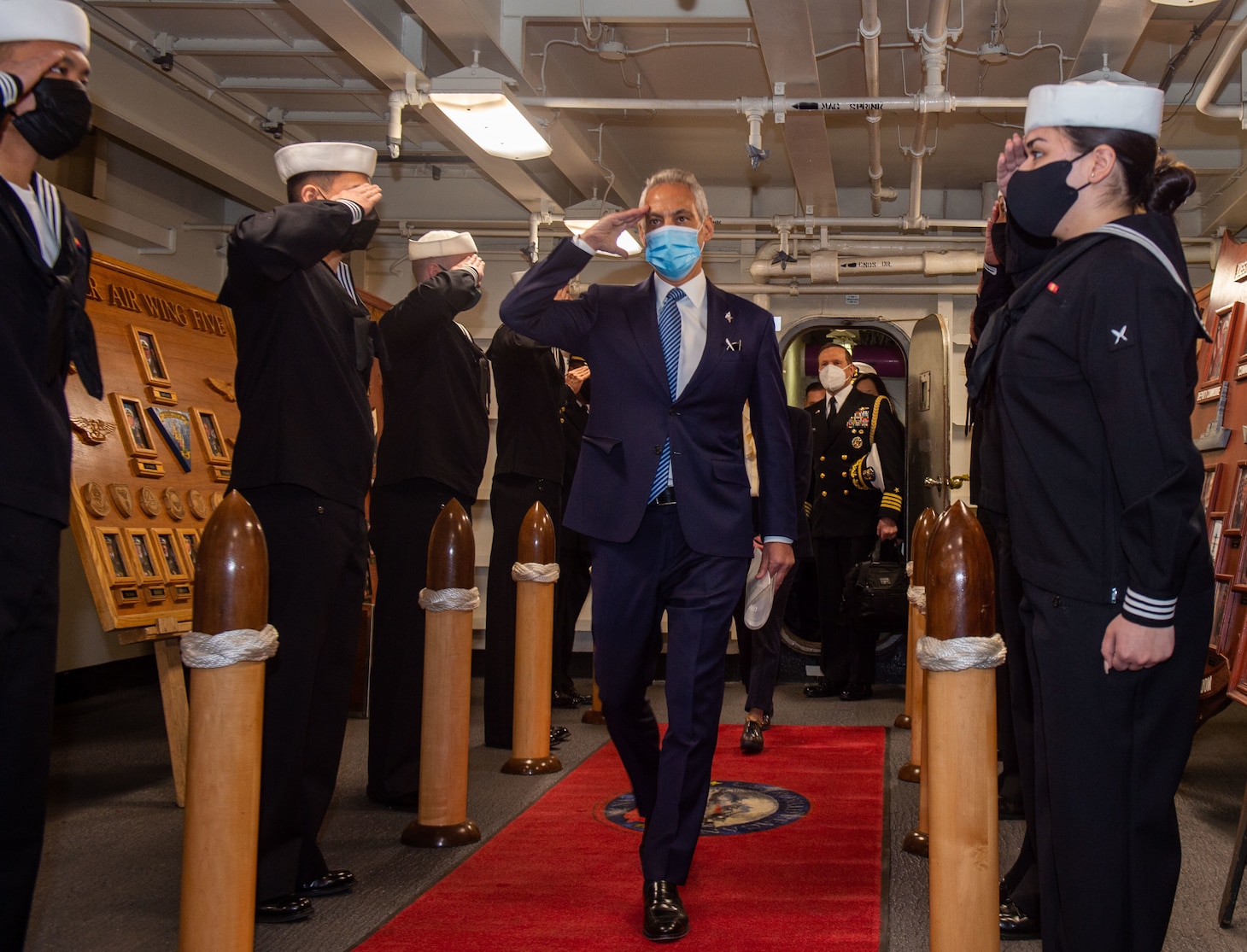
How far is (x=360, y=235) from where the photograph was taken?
308 cm

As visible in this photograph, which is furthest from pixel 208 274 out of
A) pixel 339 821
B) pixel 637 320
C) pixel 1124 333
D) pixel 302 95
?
pixel 1124 333

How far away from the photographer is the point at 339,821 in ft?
12.6

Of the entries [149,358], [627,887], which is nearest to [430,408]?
[149,358]

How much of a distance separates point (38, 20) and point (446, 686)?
2.07 meters

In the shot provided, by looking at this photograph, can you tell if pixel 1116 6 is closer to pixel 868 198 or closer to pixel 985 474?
pixel 985 474

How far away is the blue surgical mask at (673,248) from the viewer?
3006mm

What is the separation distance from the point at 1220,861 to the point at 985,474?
165cm

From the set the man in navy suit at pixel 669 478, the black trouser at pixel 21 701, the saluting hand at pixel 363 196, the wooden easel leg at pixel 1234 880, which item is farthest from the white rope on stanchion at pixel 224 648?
the wooden easel leg at pixel 1234 880

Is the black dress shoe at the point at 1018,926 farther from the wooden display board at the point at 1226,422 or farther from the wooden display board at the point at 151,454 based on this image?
the wooden display board at the point at 151,454

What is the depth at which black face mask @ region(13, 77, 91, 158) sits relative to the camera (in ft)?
6.72

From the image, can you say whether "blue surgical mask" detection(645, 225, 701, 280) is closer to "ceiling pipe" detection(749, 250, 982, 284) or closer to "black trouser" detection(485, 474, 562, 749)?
"black trouser" detection(485, 474, 562, 749)

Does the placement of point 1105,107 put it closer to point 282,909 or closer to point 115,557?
point 282,909

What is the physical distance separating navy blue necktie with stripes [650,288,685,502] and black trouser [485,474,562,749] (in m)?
1.99

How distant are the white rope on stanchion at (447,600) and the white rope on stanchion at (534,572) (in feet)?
3.01
